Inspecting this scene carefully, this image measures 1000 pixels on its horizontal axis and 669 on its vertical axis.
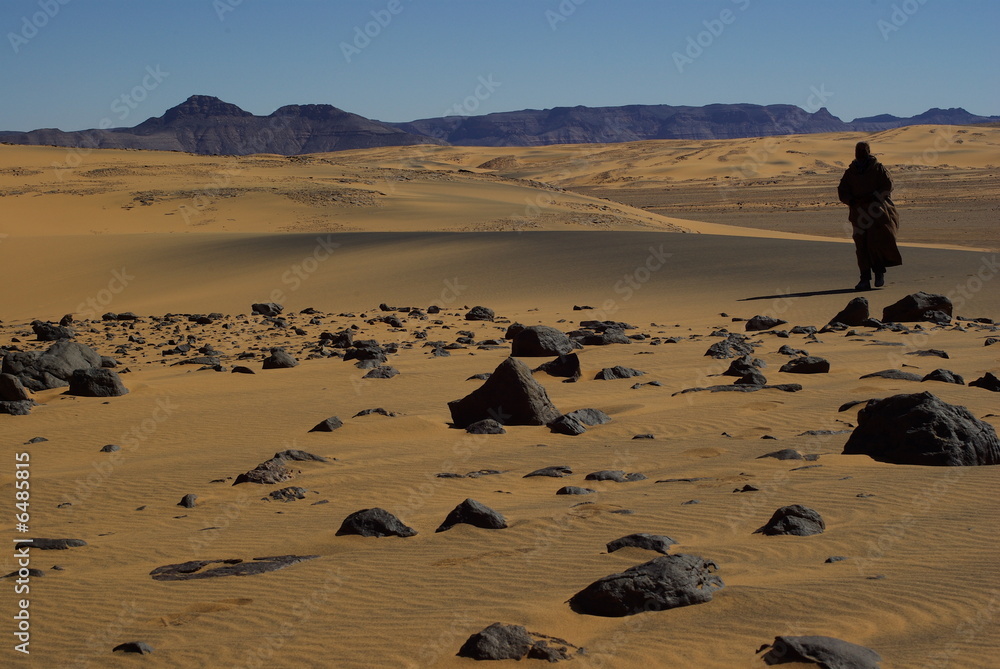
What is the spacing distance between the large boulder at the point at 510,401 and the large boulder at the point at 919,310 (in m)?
8.85

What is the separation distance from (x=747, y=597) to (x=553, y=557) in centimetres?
127

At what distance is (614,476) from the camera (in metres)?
7.40

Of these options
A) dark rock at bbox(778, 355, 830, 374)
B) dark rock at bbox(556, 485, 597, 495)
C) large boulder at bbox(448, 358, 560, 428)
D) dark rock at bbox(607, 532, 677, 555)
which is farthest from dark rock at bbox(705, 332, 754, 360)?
dark rock at bbox(607, 532, 677, 555)

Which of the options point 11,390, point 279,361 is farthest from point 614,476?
point 11,390

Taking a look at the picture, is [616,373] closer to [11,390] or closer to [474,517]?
[474,517]

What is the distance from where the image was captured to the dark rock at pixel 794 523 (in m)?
5.66

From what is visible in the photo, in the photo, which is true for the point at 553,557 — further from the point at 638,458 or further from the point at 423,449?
the point at 423,449

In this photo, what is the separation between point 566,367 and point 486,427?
3.11 metres

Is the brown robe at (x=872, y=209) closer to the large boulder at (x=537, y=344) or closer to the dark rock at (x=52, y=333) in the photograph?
the large boulder at (x=537, y=344)

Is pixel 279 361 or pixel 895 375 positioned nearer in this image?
pixel 895 375

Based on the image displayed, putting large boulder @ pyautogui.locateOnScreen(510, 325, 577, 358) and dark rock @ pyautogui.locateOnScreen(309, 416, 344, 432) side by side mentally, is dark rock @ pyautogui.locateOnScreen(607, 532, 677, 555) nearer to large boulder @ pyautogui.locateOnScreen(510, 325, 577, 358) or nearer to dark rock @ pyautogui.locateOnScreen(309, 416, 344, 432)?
dark rock @ pyautogui.locateOnScreen(309, 416, 344, 432)

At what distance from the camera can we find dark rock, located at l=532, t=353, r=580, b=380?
1227cm

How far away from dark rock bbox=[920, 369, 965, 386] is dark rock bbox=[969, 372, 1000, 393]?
0.52 ft
